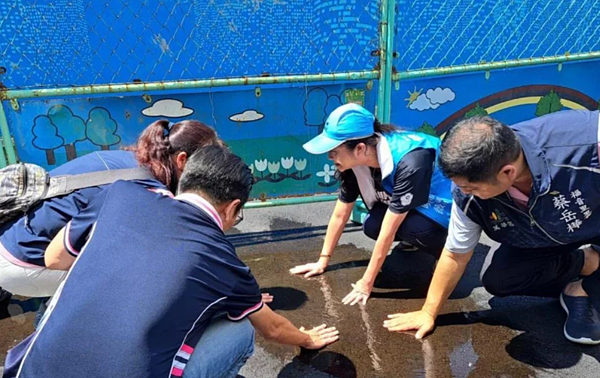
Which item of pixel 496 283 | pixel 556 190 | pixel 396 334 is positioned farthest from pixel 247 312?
pixel 496 283

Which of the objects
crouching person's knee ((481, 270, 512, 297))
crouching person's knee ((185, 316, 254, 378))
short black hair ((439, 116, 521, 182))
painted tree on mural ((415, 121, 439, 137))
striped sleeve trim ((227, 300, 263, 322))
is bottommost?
crouching person's knee ((481, 270, 512, 297))

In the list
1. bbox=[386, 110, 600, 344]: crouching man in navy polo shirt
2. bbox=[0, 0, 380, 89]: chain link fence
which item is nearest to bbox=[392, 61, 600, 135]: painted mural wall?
bbox=[0, 0, 380, 89]: chain link fence

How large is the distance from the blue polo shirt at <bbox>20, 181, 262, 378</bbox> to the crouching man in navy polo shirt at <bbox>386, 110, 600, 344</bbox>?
0.92 m

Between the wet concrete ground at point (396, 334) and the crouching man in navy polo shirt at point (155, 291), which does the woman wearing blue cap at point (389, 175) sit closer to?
the wet concrete ground at point (396, 334)

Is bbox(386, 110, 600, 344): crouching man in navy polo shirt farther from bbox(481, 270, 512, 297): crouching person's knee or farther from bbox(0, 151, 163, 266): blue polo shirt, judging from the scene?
bbox(0, 151, 163, 266): blue polo shirt

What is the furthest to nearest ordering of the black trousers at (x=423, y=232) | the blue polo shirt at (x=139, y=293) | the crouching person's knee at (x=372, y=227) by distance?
the crouching person's knee at (x=372, y=227)
the black trousers at (x=423, y=232)
the blue polo shirt at (x=139, y=293)

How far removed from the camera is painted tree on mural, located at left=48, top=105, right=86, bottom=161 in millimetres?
3168

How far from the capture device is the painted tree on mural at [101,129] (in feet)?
10.6

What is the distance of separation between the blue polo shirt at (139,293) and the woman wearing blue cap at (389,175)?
1.10m

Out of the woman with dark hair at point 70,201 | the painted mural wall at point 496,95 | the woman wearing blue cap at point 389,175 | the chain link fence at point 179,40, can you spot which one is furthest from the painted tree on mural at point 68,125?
the painted mural wall at point 496,95

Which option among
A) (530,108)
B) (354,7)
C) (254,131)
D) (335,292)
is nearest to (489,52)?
(530,108)

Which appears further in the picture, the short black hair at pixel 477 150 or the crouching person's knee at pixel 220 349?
the short black hair at pixel 477 150

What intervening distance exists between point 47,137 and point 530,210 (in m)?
2.88

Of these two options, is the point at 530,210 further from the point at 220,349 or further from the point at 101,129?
the point at 101,129
